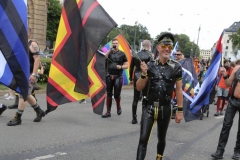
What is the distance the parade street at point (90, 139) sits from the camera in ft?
15.9

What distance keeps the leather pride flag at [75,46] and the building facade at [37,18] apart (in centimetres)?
2554

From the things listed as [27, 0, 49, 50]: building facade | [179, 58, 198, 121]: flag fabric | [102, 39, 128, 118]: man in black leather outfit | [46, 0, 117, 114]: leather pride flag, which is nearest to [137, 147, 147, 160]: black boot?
[46, 0, 117, 114]: leather pride flag

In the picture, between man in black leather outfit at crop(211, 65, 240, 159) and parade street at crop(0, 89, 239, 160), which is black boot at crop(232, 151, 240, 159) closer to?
parade street at crop(0, 89, 239, 160)

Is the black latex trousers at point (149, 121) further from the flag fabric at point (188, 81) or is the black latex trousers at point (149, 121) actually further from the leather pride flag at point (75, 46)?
the flag fabric at point (188, 81)

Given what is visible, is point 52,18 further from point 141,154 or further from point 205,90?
point 141,154

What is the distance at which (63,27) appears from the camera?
221 inches

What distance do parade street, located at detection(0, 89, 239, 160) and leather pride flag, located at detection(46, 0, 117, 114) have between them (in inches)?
29.3

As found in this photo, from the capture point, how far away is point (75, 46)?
561 cm

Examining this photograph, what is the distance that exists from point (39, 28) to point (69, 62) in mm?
26623

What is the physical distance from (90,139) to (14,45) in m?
2.76

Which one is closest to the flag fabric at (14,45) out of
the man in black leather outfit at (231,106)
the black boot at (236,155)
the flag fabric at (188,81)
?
the man in black leather outfit at (231,106)

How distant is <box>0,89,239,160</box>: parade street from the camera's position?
4.84m

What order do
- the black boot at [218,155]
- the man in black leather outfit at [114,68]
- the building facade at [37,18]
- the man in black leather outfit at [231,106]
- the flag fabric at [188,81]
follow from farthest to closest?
the building facade at [37,18]
the flag fabric at [188,81]
the man in black leather outfit at [114,68]
the black boot at [218,155]
the man in black leather outfit at [231,106]

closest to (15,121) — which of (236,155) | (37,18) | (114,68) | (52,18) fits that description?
(114,68)
